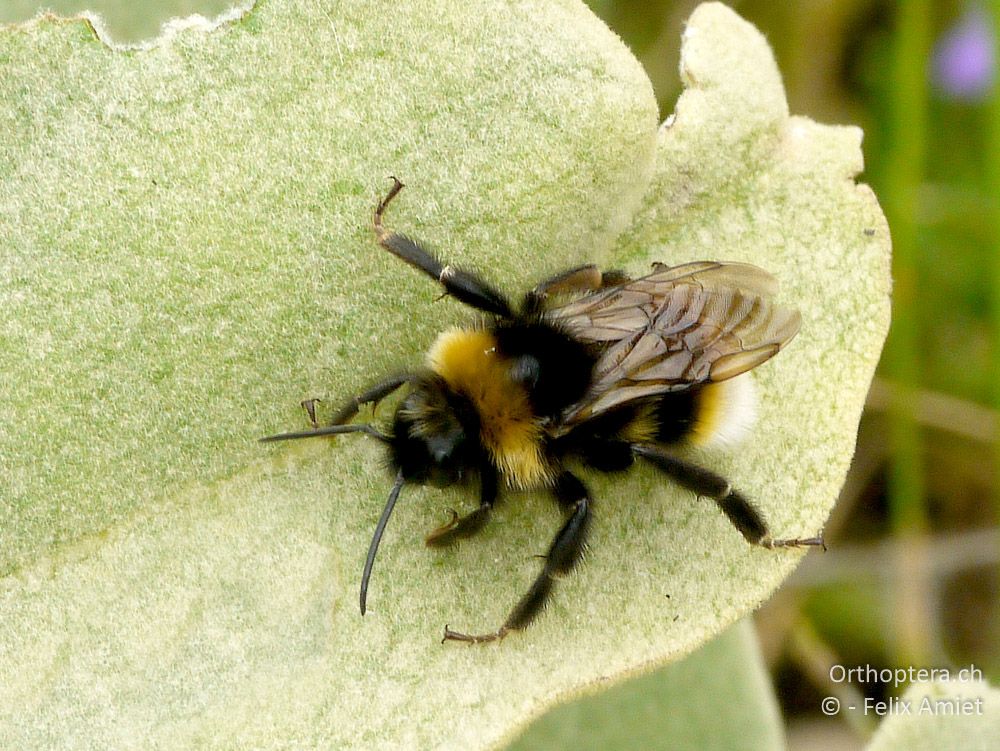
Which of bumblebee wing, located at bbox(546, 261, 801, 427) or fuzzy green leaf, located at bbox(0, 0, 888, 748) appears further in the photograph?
bumblebee wing, located at bbox(546, 261, 801, 427)

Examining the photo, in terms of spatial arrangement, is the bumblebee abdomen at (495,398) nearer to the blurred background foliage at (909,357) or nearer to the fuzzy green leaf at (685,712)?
the fuzzy green leaf at (685,712)

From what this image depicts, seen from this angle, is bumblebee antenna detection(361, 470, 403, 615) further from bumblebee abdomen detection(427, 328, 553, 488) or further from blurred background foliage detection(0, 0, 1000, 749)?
blurred background foliage detection(0, 0, 1000, 749)

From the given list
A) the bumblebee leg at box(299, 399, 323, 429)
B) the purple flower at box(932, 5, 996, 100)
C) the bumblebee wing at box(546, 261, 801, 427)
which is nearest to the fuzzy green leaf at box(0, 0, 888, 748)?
the bumblebee leg at box(299, 399, 323, 429)

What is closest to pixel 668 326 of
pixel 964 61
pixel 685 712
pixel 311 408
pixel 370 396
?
pixel 370 396

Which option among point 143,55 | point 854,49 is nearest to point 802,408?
point 143,55

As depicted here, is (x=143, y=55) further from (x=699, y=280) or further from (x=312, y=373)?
(x=699, y=280)

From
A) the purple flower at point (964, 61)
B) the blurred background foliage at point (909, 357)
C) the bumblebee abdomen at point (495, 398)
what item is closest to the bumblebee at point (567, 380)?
the bumblebee abdomen at point (495, 398)
